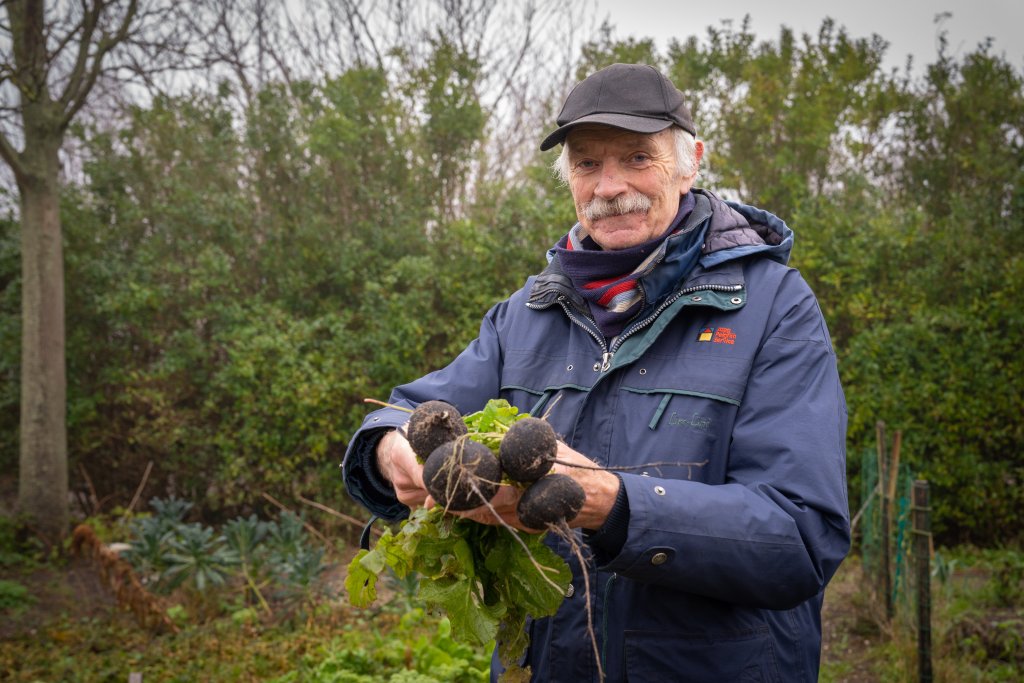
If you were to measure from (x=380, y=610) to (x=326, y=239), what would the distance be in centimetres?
437

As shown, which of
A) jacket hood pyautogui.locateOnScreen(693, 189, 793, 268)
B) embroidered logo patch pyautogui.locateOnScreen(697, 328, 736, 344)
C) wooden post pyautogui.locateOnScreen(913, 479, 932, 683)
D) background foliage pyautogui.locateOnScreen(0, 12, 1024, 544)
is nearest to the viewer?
embroidered logo patch pyautogui.locateOnScreen(697, 328, 736, 344)

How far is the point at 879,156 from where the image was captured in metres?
9.38

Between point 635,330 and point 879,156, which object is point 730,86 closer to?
point 879,156

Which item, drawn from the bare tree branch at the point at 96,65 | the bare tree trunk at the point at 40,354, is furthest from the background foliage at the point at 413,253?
the bare tree branch at the point at 96,65

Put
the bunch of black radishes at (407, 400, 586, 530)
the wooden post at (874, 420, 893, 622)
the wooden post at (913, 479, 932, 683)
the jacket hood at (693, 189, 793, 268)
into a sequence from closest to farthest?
the bunch of black radishes at (407, 400, 586, 530) < the jacket hood at (693, 189, 793, 268) < the wooden post at (913, 479, 932, 683) < the wooden post at (874, 420, 893, 622)

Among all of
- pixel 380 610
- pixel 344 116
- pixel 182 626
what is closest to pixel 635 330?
pixel 380 610

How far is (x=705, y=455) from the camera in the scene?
1.88 metres

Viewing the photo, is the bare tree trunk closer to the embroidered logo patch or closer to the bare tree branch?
the bare tree branch

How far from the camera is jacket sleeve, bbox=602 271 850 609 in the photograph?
165 cm

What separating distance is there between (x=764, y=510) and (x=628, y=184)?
97 centimetres

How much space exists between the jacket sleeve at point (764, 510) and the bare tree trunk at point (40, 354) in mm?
7401

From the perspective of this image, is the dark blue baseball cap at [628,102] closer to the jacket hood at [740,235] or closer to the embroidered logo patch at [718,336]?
the jacket hood at [740,235]

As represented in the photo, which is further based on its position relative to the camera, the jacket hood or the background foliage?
the background foliage

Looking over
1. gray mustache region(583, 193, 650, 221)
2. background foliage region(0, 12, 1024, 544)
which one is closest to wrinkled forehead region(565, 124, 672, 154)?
gray mustache region(583, 193, 650, 221)
